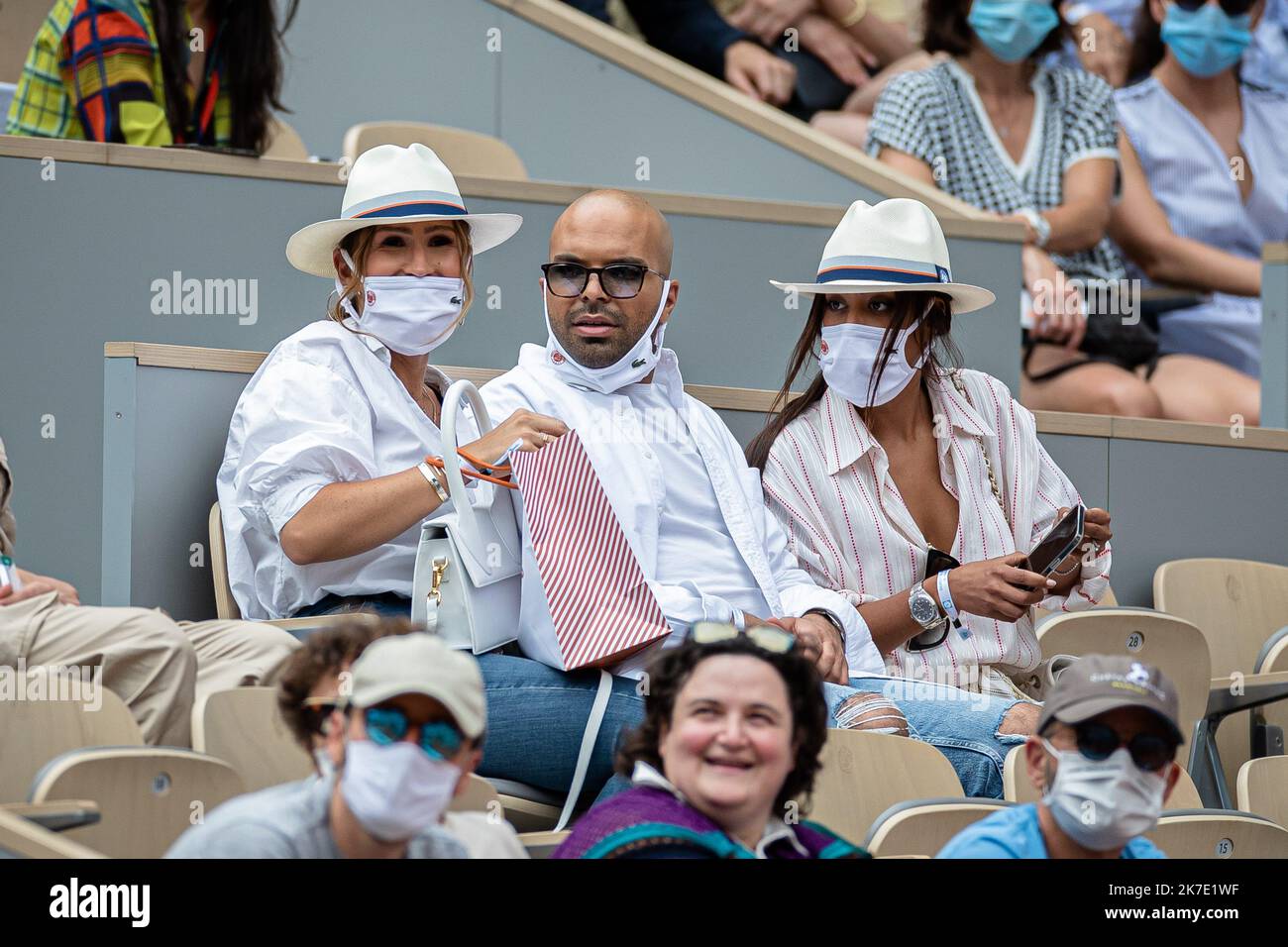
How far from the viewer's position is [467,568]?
3045mm

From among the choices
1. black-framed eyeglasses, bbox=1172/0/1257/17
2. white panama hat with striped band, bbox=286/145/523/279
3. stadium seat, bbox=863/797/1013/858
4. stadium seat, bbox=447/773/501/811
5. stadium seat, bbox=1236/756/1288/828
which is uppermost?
black-framed eyeglasses, bbox=1172/0/1257/17

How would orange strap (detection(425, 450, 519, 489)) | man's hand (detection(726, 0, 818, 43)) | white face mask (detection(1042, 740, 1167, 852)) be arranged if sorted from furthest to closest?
man's hand (detection(726, 0, 818, 43)), orange strap (detection(425, 450, 519, 489)), white face mask (detection(1042, 740, 1167, 852))

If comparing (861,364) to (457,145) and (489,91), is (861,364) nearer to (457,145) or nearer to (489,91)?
(457,145)

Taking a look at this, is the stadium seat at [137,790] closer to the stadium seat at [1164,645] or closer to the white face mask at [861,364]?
the white face mask at [861,364]

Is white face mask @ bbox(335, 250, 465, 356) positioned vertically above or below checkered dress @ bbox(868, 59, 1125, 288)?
below

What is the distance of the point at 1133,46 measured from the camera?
674 centimetres

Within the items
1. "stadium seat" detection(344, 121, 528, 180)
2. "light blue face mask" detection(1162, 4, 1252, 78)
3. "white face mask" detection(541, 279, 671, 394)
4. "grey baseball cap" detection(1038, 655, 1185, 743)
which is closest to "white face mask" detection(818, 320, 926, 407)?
"white face mask" detection(541, 279, 671, 394)

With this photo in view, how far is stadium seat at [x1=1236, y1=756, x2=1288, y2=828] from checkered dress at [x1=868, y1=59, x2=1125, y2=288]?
248 cm

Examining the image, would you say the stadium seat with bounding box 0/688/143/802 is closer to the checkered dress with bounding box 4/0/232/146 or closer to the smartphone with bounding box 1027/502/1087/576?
the smartphone with bounding box 1027/502/1087/576

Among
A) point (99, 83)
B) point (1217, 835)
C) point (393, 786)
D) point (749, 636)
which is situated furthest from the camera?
point (99, 83)

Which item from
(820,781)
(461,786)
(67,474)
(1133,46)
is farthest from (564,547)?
(1133,46)

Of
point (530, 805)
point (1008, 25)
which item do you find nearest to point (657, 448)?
point (530, 805)

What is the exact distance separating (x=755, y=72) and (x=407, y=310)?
3032 millimetres

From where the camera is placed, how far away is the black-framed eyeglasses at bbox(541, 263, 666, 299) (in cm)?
353
